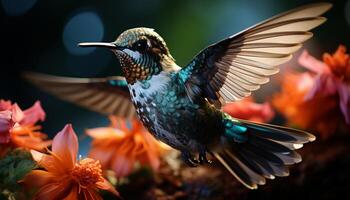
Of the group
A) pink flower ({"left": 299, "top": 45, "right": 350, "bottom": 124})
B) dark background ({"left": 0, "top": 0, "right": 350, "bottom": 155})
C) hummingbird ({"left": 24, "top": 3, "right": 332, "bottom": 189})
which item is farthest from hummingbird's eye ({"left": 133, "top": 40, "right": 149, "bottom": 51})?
dark background ({"left": 0, "top": 0, "right": 350, "bottom": 155})

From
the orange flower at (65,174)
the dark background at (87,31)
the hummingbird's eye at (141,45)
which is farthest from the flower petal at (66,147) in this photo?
the dark background at (87,31)

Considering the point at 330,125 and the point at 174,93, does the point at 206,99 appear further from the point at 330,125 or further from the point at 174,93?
the point at 330,125

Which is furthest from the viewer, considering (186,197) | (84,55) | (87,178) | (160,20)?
(84,55)

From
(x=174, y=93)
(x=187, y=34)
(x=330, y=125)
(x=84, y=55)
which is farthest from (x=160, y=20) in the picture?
(x=174, y=93)

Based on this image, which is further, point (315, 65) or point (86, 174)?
point (315, 65)

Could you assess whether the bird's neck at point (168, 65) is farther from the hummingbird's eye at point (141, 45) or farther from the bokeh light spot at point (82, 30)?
the bokeh light spot at point (82, 30)

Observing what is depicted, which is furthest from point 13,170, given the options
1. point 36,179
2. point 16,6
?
point 16,6

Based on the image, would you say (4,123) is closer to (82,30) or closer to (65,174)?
(65,174)
